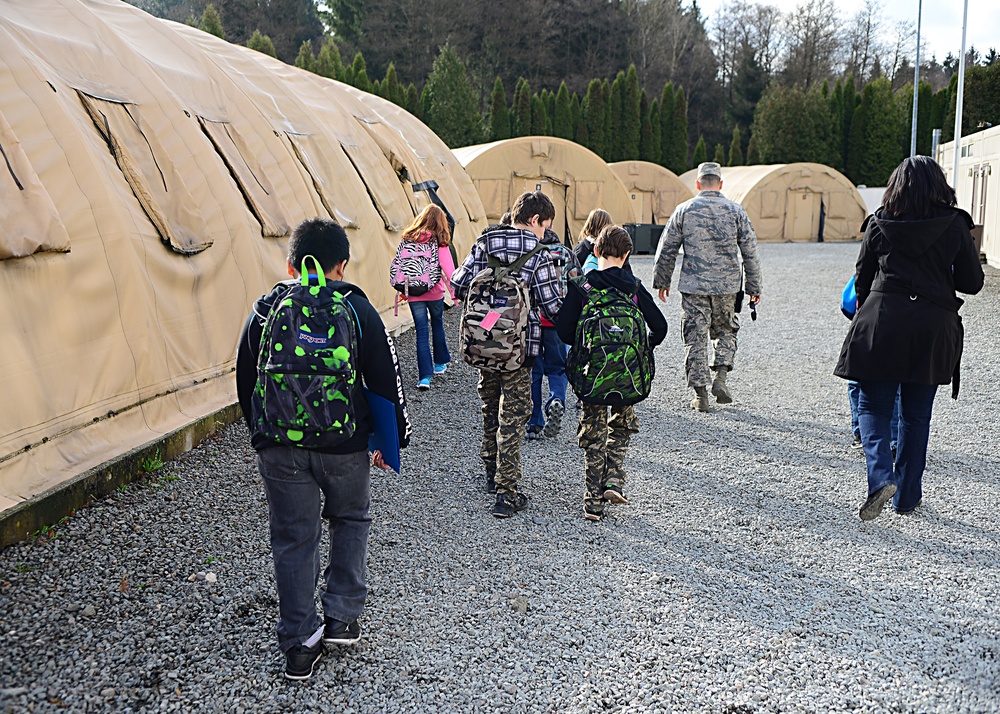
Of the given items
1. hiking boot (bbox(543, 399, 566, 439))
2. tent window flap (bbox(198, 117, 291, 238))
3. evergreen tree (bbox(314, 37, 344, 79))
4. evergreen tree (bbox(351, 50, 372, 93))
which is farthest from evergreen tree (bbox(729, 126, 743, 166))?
hiking boot (bbox(543, 399, 566, 439))

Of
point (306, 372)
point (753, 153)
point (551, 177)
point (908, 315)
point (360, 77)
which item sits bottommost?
point (306, 372)

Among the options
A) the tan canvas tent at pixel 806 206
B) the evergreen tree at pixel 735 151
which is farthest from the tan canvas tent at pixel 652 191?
the evergreen tree at pixel 735 151

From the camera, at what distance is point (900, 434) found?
4.60 meters

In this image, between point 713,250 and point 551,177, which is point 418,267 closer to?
point 713,250

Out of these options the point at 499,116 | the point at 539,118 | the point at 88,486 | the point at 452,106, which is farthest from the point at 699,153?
the point at 88,486

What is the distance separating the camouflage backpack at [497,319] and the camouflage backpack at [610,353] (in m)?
0.31

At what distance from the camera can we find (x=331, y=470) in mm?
3172

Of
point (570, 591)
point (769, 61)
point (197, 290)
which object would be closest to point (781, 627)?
point (570, 591)

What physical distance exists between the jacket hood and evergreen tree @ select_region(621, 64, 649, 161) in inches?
1365

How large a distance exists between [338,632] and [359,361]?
3.39 feet

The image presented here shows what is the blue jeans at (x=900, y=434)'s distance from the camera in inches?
177

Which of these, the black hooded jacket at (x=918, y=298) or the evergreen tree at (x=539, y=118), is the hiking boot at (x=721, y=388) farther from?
the evergreen tree at (x=539, y=118)

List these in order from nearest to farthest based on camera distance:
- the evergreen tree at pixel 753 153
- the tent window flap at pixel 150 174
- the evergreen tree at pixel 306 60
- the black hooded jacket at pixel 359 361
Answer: the black hooded jacket at pixel 359 361, the tent window flap at pixel 150 174, the evergreen tree at pixel 306 60, the evergreen tree at pixel 753 153

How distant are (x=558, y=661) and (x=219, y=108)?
689 cm
